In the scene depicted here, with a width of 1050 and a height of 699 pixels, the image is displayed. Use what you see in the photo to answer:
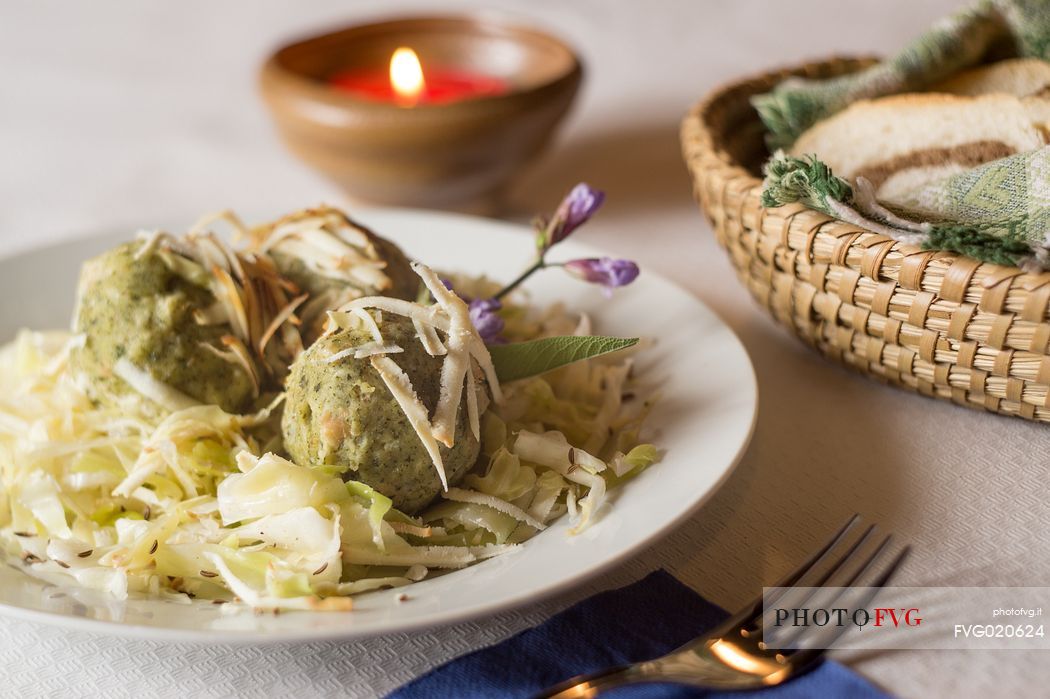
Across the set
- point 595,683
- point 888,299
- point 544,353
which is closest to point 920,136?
point 888,299

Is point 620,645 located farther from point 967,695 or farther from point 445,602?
point 967,695

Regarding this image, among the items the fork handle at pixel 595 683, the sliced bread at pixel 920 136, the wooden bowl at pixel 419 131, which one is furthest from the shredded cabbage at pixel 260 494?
the wooden bowl at pixel 419 131

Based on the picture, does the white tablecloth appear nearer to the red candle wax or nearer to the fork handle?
the fork handle

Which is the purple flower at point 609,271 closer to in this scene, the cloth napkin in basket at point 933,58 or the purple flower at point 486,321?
the purple flower at point 486,321

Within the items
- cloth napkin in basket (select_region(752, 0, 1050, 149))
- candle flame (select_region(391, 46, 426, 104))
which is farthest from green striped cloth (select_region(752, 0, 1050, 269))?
candle flame (select_region(391, 46, 426, 104))

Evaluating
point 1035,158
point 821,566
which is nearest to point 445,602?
point 821,566
